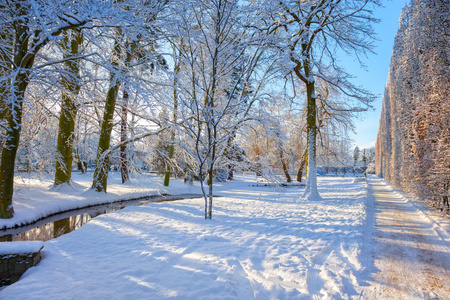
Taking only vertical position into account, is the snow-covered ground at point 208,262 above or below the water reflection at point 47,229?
above

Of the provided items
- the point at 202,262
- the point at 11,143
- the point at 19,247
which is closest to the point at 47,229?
the point at 11,143

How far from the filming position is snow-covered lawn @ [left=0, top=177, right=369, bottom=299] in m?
2.73

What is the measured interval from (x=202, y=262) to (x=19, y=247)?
2.66 metres

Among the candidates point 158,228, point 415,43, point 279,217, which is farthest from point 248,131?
point 415,43

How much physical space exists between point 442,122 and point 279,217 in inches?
223

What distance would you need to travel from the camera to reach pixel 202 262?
3.47 m

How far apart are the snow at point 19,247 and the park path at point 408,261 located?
14.8ft

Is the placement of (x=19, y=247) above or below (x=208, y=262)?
above

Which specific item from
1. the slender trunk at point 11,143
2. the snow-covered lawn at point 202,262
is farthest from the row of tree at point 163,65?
the snow-covered lawn at point 202,262

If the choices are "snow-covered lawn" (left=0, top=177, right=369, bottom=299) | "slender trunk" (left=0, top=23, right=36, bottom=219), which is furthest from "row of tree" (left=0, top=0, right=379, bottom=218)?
"snow-covered lawn" (left=0, top=177, right=369, bottom=299)

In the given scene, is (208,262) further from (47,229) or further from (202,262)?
(47,229)

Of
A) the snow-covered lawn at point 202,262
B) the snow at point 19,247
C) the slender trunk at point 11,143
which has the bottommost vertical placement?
the snow-covered lawn at point 202,262

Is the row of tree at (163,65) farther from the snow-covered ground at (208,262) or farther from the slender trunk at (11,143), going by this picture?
the snow-covered ground at (208,262)

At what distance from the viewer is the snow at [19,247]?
10.6 feet
